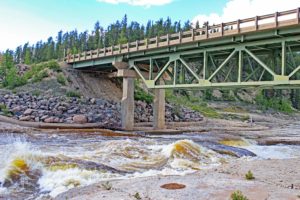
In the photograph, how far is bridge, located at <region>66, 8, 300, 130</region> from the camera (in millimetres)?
19562

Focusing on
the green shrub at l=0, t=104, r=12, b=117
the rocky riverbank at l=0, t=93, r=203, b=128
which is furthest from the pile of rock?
the green shrub at l=0, t=104, r=12, b=117

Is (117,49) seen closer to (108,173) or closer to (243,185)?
(108,173)

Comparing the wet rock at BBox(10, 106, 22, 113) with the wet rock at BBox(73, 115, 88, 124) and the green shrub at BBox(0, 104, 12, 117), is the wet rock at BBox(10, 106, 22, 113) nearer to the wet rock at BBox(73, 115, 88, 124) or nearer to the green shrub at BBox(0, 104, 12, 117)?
the green shrub at BBox(0, 104, 12, 117)

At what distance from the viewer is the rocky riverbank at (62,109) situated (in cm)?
2780

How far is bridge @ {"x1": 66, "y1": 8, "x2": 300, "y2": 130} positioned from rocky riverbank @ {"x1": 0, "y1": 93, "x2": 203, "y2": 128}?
247 centimetres

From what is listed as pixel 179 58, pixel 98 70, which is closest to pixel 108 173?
pixel 179 58

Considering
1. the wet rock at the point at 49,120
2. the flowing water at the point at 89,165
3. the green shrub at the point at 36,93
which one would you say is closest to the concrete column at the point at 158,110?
the wet rock at the point at 49,120

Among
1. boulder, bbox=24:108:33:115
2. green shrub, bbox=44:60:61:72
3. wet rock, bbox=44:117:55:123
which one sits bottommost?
wet rock, bbox=44:117:55:123

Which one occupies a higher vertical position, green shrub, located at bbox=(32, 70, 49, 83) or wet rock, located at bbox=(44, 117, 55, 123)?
green shrub, located at bbox=(32, 70, 49, 83)

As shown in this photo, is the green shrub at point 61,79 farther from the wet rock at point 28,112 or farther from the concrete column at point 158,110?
the concrete column at point 158,110

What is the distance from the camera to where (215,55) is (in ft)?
89.1

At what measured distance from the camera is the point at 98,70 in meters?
40.2

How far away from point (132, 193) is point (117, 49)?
83.1 feet

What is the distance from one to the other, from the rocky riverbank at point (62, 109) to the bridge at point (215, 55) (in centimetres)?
247
